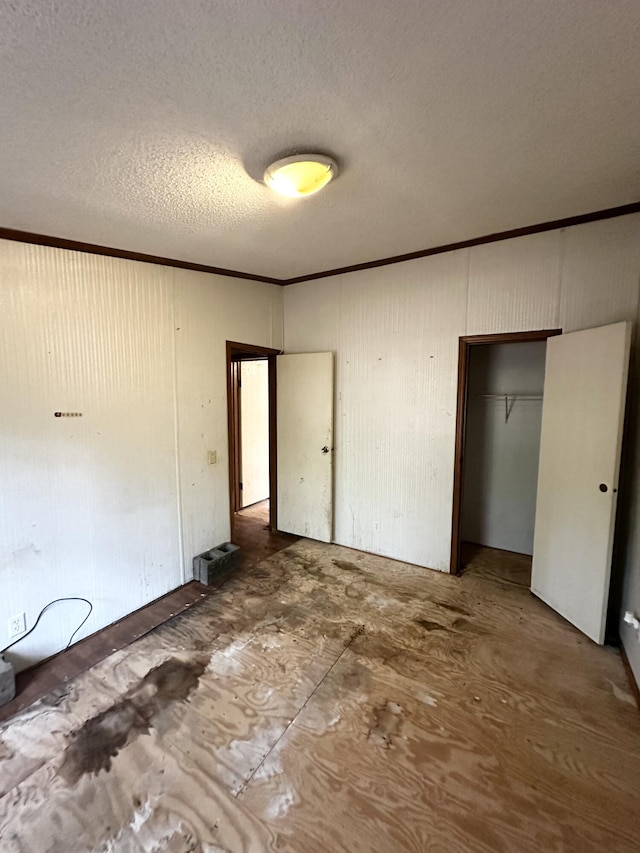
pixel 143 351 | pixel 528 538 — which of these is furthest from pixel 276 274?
pixel 528 538

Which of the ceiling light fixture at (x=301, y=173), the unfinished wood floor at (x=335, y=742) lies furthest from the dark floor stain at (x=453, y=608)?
the ceiling light fixture at (x=301, y=173)

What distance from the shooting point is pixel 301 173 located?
1.63 metres

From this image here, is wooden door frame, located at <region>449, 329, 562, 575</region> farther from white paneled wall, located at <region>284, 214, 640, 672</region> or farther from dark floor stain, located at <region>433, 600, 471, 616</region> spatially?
dark floor stain, located at <region>433, 600, 471, 616</region>

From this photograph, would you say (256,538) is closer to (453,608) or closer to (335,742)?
(453,608)

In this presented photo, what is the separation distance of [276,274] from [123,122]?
213cm

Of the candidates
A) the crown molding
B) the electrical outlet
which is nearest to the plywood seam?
the electrical outlet

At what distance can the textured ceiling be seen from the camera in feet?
3.24

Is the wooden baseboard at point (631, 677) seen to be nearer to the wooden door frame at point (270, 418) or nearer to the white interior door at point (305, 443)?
the white interior door at point (305, 443)

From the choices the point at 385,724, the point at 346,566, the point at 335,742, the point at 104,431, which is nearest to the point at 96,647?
the point at 104,431

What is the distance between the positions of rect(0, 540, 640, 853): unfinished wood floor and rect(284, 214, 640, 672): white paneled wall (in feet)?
2.55

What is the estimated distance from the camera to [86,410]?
2367 mm

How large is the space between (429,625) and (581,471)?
4.50ft

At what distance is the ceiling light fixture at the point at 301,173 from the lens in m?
1.57

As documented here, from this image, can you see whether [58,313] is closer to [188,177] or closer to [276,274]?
[188,177]
